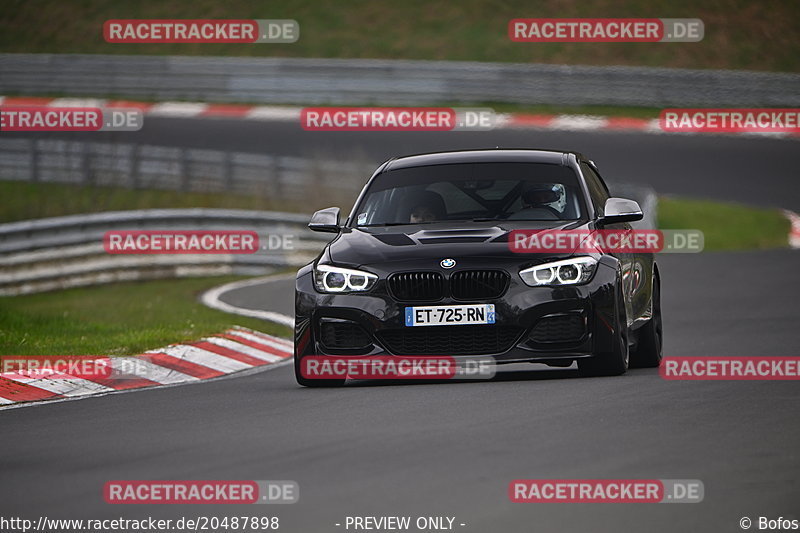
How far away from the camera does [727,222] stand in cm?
→ 2688

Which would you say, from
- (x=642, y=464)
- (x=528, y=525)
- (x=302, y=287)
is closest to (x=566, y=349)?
(x=302, y=287)

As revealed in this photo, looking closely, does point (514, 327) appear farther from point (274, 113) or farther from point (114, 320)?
point (274, 113)

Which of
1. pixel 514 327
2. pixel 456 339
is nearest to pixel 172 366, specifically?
pixel 456 339

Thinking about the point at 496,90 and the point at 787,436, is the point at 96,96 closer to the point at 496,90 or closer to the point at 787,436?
Result: the point at 496,90

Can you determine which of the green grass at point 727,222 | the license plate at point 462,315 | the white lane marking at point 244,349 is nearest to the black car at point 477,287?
the license plate at point 462,315

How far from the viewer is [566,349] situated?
10.2 m

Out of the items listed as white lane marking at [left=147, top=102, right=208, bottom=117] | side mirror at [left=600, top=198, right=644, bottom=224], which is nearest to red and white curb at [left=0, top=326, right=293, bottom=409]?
side mirror at [left=600, top=198, right=644, bottom=224]

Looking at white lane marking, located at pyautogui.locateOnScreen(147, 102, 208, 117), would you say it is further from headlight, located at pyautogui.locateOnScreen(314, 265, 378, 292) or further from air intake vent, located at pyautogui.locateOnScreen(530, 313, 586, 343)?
air intake vent, located at pyautogui.locateOnScreen(530, 313, 586, 343)

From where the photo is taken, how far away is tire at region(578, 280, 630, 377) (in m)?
10.4

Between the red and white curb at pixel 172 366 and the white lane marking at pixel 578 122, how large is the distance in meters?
20.5

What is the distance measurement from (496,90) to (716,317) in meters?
21.4

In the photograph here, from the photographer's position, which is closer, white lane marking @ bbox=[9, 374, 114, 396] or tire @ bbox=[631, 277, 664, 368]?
white lane marking @ bbox=[9, 374, 114, 396]

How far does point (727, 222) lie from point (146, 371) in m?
16.3

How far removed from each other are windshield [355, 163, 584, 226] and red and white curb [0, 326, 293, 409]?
1.97 m
